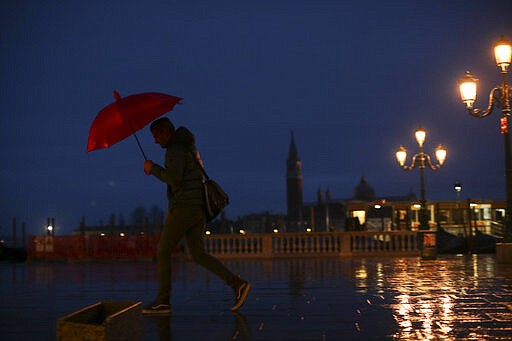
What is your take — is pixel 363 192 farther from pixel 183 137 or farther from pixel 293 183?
pixel 183 137

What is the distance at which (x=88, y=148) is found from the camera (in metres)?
7.16

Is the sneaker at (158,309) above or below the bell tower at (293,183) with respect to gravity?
below

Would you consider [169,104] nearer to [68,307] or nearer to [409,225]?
[68,307]

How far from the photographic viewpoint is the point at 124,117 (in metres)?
6.95

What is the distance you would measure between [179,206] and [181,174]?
343 millimetres

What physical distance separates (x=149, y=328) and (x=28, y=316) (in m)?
1.79

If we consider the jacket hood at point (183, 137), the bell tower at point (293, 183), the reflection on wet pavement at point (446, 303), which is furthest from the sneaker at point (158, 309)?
the bell tower at point (293, 183)

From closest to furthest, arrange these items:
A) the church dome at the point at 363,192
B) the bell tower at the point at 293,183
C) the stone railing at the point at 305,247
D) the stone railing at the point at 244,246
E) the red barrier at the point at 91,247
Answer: the stone railing at the point at 305,247 < the stone railing at the point at 244,246 < the red barrier at the point at 91,247 < the church dome at the point at 363,192 < the bell tower at the point at 293,183

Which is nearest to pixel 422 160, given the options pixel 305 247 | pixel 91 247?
pixel 305 247

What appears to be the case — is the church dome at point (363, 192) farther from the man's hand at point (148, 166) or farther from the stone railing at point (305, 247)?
the man's hand at point (148, 166)

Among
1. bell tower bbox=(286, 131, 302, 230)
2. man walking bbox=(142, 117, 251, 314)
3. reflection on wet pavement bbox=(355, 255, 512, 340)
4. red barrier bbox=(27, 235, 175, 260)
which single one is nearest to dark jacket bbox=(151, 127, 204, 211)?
man walking bbox=(142, 117, 251, 314)

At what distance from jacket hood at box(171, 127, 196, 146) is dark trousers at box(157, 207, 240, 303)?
707 mm

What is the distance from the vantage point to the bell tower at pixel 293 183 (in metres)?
160

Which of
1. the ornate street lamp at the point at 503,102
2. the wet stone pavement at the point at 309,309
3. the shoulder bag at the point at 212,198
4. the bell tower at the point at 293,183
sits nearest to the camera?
the wet stone pavement at the point at 309,309
